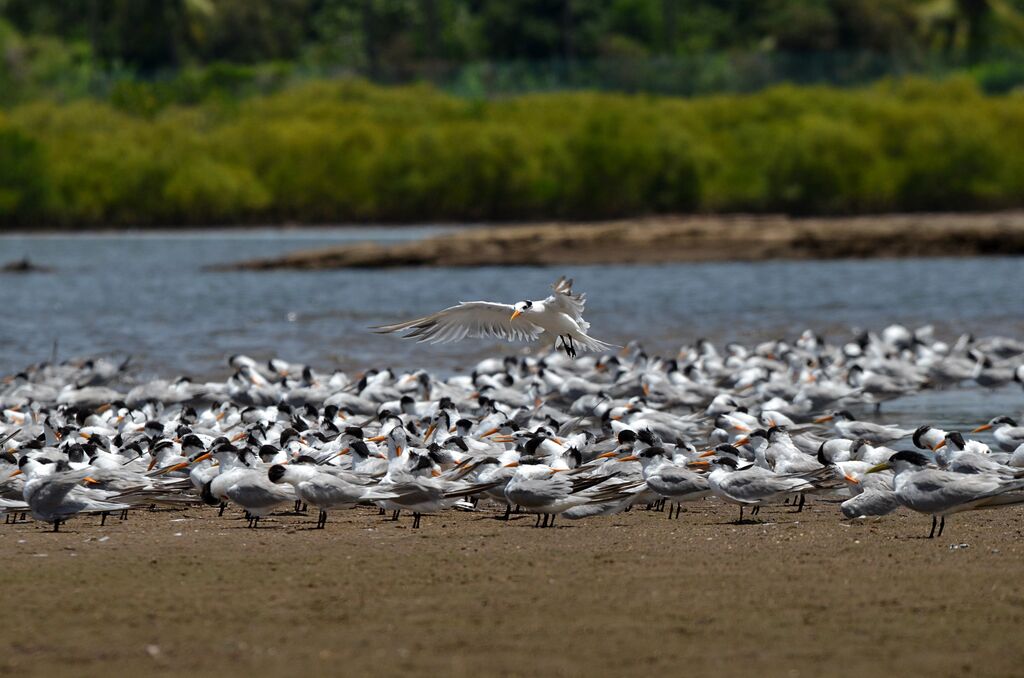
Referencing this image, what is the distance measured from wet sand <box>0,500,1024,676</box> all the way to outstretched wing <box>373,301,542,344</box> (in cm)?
330

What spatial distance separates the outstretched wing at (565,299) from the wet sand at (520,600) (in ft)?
10.2

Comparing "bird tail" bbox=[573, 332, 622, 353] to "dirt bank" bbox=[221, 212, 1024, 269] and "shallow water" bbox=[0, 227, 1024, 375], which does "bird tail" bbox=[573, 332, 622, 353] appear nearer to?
"shallow water" bbox=[0, 227, 1024, 375]

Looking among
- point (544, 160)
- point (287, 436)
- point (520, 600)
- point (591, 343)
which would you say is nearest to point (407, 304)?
point (591, 343)

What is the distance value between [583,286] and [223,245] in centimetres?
2466

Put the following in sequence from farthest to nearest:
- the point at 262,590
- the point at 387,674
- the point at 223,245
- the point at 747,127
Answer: the point at 747,127 < the point at 223,245 < the point at 262,590 < the point at 387,674

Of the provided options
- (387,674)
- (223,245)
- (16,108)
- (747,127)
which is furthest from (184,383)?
(16,108)

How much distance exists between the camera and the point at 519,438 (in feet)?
45.3

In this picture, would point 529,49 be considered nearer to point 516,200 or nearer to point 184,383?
point 516,200

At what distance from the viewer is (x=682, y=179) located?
62.6 m

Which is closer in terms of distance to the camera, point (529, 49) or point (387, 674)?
point (387, 674)

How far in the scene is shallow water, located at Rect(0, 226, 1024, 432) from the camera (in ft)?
85.2

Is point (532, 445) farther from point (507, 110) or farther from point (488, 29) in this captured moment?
point (488, 29)

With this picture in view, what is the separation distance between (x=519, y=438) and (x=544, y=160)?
51221 millimetres

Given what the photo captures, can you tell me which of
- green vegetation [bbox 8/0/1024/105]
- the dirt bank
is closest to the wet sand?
the dirt bank
